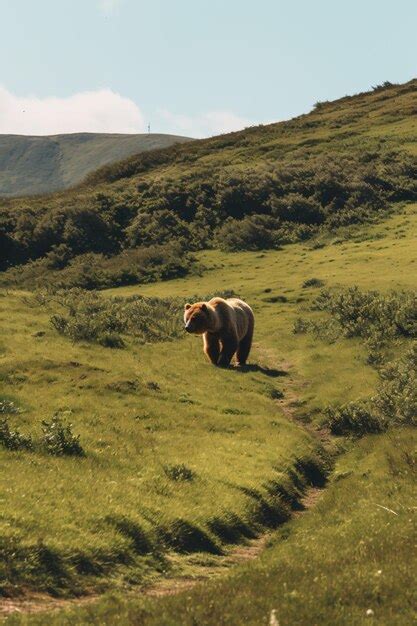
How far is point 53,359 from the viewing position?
28.4 metres

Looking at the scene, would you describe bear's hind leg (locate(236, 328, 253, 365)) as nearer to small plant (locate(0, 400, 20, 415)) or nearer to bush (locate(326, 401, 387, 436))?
bush (locate(326, 401, 387, 436))

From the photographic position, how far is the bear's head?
3083 centimetres

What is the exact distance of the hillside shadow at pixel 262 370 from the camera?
31891 mm

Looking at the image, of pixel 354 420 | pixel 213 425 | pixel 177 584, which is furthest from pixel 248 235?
pixel 177 584

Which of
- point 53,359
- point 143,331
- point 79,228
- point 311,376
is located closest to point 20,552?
point 53,359

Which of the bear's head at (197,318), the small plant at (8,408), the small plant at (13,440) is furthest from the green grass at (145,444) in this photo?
the bear's head at (197,318)

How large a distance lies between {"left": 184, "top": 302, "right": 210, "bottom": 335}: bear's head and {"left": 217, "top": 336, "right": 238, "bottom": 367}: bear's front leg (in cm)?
125

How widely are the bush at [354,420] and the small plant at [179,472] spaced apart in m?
8.10

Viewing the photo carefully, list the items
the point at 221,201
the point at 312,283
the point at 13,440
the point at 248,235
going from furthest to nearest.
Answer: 1. the point at 221,201
2. the point at 248,235
3. the point at 312,283
4. the point at 13,440

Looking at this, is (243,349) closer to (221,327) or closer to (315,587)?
(221,327)

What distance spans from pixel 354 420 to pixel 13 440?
1156cm

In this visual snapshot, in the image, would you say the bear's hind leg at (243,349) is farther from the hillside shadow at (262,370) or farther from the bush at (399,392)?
the bush at (399,392)

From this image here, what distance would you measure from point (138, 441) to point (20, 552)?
26.7 ft

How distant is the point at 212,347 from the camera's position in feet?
108
